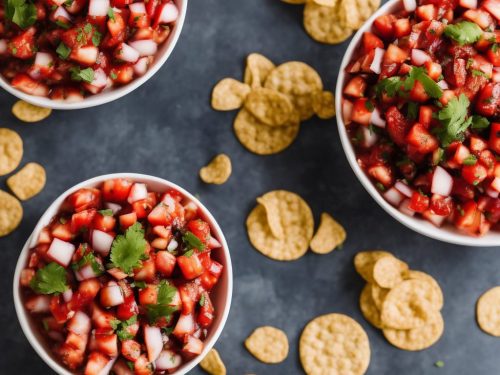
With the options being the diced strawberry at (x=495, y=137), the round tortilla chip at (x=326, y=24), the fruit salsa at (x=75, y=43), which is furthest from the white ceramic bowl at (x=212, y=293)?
the diced strawberry at (x=495, y=137)

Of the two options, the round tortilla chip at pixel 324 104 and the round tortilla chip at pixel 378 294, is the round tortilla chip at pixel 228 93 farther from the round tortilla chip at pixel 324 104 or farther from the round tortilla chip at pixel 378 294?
the round tortilla chip at pixel 378 294

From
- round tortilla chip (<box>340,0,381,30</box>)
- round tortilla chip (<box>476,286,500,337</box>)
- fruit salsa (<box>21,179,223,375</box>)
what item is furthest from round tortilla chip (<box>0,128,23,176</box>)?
round tortilla chip (<box>476,286,500,337</box>)

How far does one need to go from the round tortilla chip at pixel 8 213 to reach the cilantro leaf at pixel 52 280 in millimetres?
522

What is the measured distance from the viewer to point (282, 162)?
292 centimetres

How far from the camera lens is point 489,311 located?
9.57 feet

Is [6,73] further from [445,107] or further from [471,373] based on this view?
[471,373]

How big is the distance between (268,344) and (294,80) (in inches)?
42.0

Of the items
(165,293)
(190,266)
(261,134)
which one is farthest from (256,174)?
(165,293)

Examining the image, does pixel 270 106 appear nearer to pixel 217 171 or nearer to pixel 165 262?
pixel 217 171

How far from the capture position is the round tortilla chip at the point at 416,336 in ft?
9.47

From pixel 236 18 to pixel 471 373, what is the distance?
5.74 ft

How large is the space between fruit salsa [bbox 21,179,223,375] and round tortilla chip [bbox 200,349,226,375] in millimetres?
256

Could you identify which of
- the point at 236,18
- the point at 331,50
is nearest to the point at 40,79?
the point at 236,18

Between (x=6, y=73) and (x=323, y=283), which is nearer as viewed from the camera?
(x=6, y=73)
